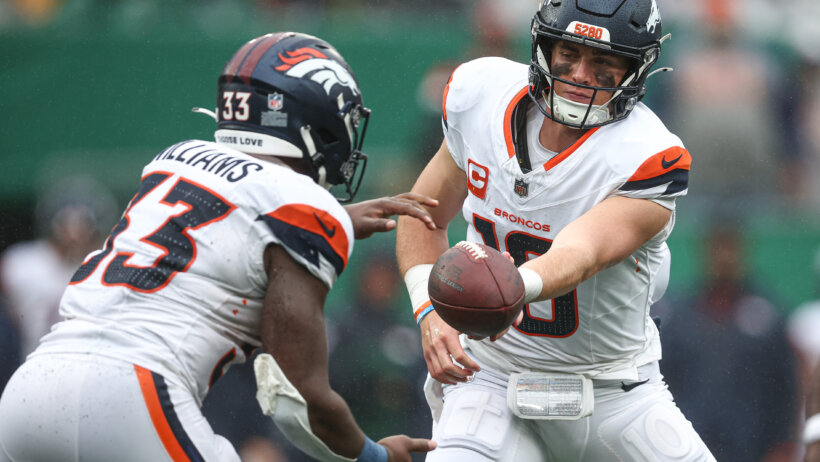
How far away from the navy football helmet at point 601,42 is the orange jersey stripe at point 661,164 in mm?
207

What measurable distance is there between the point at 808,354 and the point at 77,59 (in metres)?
4.37

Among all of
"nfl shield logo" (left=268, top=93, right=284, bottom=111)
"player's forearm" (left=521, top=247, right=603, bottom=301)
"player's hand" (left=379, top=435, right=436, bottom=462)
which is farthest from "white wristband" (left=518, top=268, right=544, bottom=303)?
"nfl shield logo" (left=268, top=93, right=284, bottom=111)

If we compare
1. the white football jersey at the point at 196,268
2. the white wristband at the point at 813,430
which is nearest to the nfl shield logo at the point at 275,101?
the white football jersey at the point at 196,268

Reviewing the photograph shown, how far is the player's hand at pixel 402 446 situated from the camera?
2854 millimetres

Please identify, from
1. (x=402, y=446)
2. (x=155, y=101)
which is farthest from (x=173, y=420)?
(x=155, y=101)

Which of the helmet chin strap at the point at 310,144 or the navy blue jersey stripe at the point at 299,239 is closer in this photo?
the navy blue jersey stripe at the point at 299,239

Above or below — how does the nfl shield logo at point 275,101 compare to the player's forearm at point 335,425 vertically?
above

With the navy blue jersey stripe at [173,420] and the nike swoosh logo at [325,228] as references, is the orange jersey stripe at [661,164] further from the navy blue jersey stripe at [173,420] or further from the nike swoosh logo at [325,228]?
the navy blue jersey stripe at [173,420]

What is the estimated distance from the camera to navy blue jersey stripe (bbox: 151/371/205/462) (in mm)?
2455

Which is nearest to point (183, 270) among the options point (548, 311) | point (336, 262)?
point (336, 262)

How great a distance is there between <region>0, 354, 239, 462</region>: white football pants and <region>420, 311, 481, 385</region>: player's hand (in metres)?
0.75

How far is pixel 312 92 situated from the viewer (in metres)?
2.91

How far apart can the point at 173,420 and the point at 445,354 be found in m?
0.82

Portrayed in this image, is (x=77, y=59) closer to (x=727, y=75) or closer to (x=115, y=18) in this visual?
(x=115, y=18)
